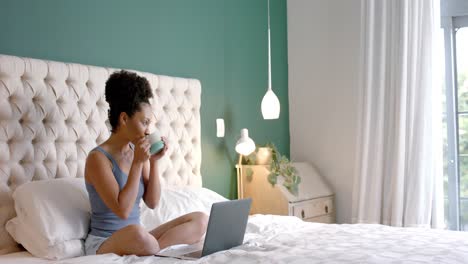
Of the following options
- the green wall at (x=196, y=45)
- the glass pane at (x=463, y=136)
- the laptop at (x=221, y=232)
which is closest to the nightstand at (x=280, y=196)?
the green wall at (x=196, y=45)

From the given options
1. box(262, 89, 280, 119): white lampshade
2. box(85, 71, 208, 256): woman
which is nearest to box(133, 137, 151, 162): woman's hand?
box(85, 71, 208, 256): woman

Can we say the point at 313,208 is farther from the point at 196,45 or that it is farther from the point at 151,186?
the point at 151,186

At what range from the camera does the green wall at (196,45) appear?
3.02 m

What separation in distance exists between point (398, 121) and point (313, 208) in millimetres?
873

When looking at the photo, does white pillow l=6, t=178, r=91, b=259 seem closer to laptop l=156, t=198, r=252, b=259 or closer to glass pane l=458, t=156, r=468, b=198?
laptop l=156, t=198, r=252, b=259

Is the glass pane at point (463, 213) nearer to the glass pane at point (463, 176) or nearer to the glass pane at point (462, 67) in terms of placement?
the glass pane at point (463, 176)

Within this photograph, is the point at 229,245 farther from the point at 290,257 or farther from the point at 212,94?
the point at 212,94

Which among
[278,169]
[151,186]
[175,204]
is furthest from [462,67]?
[151,186]

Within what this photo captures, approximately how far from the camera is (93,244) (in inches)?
99.3

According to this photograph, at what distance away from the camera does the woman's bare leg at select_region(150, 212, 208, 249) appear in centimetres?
258

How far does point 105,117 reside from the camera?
3.23 m

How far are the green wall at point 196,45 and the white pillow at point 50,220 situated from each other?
0.70 metres

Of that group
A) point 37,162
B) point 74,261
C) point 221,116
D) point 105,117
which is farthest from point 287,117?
point 74,261

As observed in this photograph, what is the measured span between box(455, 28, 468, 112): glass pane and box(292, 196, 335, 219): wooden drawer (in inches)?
46.8
